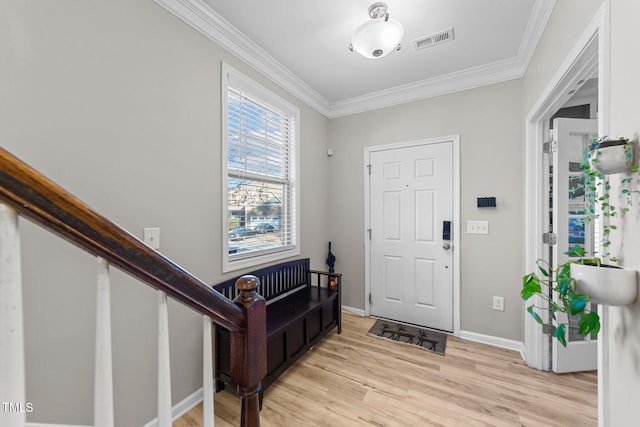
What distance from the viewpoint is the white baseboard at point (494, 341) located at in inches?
98.1

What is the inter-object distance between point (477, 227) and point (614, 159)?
1898 mm

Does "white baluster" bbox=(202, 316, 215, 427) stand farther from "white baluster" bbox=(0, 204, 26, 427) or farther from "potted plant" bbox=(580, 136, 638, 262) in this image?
"potted plant" bbox=(580, 136, 638, 262)

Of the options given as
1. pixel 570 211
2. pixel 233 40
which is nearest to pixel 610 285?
pixel 570 211

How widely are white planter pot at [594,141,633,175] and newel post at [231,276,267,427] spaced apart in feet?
4.12

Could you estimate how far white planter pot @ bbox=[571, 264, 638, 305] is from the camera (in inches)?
34.6

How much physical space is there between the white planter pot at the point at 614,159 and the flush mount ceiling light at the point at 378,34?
52.9 inches

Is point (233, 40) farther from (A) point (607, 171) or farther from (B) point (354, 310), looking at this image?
(B) point (354, 310)

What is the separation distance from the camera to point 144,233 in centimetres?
158

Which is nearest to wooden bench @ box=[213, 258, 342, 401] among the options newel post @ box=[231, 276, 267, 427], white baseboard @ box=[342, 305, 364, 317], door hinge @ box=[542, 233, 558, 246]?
white baseboard @ box=[342, 305, 364, 317]

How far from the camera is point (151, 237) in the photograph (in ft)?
5.29

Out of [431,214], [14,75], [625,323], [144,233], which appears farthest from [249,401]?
[431,214]

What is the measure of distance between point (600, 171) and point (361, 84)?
96.1 inches

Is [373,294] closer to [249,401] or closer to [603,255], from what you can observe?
[603,255]

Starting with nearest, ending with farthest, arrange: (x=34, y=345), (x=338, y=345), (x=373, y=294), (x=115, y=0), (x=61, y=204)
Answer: (x=61, y=204) < (x=34, y=345) < (x=115, y=0) < (x=338, y=345) < (x=373, y=294)
